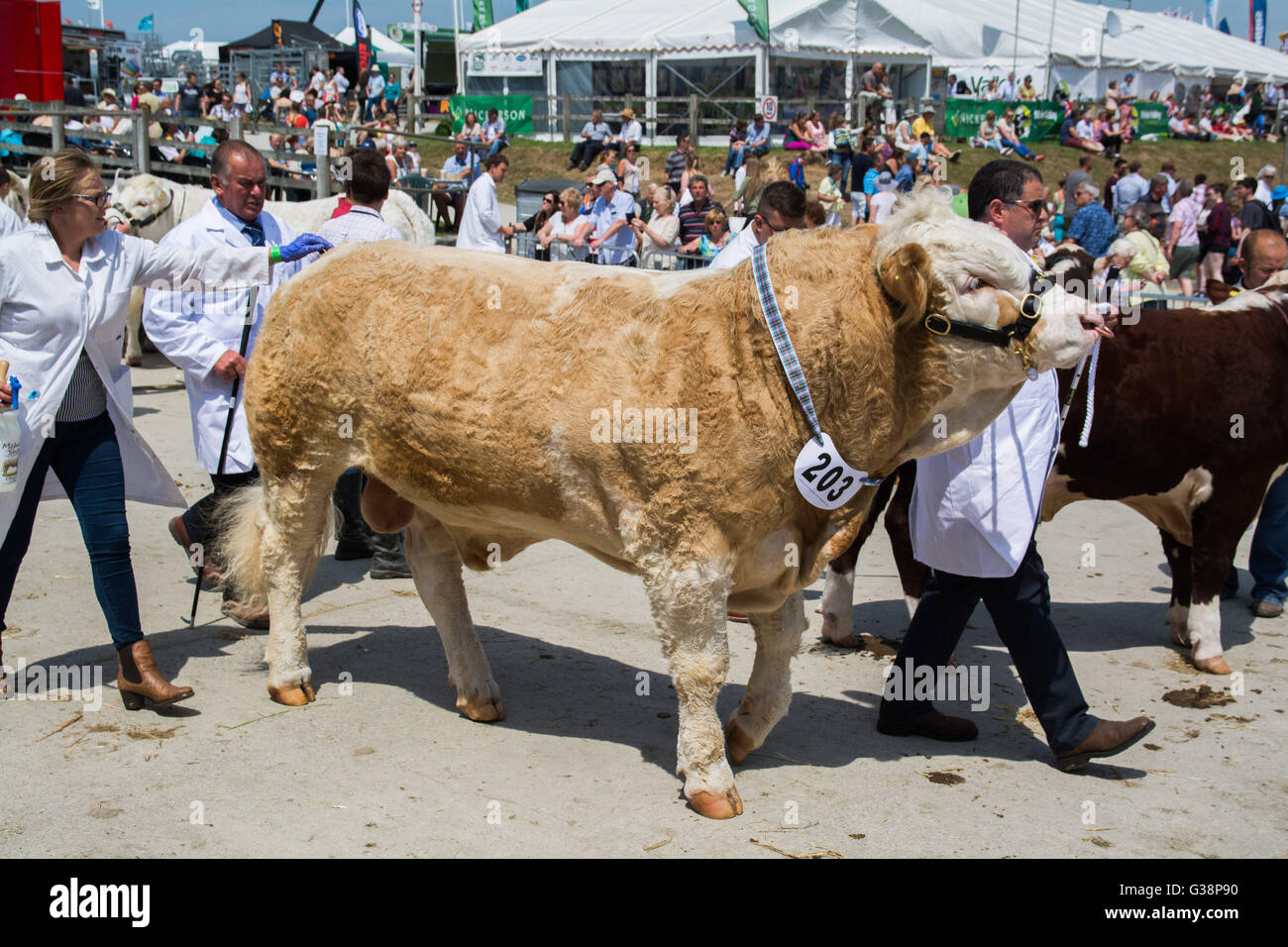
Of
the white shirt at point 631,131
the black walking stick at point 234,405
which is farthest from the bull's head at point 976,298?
the white shirt at point 631,131

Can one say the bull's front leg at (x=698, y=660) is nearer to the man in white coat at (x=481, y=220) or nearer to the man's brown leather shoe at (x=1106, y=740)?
the man's brown leather shoe at (x=1106, y=740)

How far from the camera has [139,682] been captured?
4.64 metres

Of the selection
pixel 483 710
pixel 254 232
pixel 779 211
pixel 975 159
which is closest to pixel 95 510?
pixel 483 710

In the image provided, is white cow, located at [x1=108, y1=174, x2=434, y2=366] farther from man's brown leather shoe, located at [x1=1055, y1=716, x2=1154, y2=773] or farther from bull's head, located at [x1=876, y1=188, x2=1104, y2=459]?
man's brown leather shoe, located at [x1=1055, y1=716, x2=1154, y2=773]

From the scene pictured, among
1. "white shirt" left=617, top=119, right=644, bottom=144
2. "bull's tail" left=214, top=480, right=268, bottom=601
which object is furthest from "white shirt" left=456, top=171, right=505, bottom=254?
"white shirt" left=617, top=119, right=644, bottom=144

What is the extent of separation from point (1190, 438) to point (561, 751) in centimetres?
343

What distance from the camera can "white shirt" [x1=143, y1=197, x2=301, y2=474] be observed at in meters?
5.48

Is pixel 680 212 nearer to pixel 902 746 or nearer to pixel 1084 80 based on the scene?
pixel 902 746

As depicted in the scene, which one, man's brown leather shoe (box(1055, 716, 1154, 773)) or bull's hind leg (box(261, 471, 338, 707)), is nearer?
man's brown leather shoe (box(1055, 716, 1154, 773))

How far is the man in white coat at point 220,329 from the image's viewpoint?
549cm

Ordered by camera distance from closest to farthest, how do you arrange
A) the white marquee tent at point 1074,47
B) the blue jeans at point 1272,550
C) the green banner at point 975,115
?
the blue jeans at point 1272,550 → the green banner at point 975,115 → the white marquee tent at point 1074,47

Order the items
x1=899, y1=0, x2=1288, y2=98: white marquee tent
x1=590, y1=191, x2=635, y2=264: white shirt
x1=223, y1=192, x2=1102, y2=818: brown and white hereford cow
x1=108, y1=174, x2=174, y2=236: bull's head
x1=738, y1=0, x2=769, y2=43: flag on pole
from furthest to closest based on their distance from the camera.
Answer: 1. x1=899, y1=0, x2=1288, y2=98: white marquee tent
2. x1=738, y1=0, x2=769, y2=43: flag on pole
3. x1=590, y1=191, x2=635, y2=264: white shirt
4. x1=108, y1=174, x2=174, y2=236: bull's head
5. x1=223, y1=192, x2=1102, y2=818: brown and white hereford cow

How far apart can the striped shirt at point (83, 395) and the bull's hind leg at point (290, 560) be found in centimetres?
72

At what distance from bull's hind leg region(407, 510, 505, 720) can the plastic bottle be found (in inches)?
59.9
